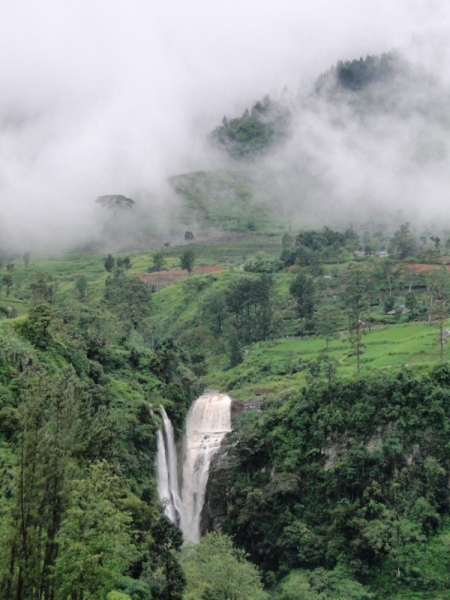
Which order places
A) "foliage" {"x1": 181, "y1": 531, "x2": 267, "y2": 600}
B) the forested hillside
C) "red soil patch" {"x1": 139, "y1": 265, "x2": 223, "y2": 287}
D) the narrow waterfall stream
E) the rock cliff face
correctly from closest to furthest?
the forested hillside → "foliage" {"x1": 181, "y1": 531, "x2": 267, "y2": 600} → the narrow waterfall stream → the rock cliff face → "red soil patch" {"x1": 139, "y1": 265, "x2": 223, "y2": 287}

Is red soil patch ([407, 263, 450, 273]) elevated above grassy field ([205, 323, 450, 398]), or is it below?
above

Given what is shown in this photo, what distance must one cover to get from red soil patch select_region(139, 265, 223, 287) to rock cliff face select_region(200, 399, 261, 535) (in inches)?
2716

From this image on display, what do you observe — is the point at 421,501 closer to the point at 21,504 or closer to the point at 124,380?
the point at 124,380

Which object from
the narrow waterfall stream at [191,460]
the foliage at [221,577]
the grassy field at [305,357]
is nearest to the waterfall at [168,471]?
the narrow waterfall stream at [191,460]

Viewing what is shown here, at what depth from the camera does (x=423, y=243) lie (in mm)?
128500

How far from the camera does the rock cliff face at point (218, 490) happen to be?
173 ft

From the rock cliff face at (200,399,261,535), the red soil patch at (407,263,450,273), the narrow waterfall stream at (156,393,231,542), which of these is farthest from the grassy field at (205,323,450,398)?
the red soil patch at (407,263,450,273)

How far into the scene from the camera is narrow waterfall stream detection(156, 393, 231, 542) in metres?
50.8

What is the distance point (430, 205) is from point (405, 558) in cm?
13957

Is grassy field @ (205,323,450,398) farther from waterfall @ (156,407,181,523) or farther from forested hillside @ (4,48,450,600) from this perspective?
waterfall @ (156,407,181,523)

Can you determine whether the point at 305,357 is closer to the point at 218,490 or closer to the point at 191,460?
the point at 191,460

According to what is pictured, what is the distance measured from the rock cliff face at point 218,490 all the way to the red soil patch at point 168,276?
226ft

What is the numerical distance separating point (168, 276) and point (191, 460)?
7292 cm

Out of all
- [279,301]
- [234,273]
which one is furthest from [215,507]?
[234,273]
